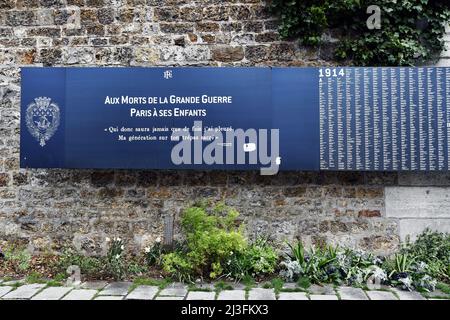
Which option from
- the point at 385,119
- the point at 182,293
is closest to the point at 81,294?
the point at 182,293

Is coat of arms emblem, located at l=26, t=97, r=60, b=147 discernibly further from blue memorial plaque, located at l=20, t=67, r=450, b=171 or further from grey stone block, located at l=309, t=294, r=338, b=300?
grey stone block, located at l=309, t=294, r=338, b=300

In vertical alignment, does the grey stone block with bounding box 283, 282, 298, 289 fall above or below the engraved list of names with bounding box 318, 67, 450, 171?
below

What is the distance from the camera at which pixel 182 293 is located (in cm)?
429

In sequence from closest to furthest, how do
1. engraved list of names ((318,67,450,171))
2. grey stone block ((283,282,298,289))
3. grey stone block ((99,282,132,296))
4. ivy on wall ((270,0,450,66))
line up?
grey stone block ((99,282,132,296)), grey stone block ((283,282,298,289)), engraved list of names ((318,67,450,171)), ivy on wall ((270,0,450,66))

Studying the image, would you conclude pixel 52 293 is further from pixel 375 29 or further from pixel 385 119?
pixel 375 29

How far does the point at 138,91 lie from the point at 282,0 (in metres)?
2.10

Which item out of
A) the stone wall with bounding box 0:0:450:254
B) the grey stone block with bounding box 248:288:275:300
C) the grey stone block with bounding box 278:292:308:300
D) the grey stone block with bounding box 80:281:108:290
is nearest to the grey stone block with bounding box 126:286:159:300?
the grey stone block with bounding box 80:281:108:290

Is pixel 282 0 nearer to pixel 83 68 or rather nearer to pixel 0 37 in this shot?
pixel 83 68

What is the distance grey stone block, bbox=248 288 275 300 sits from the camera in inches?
163

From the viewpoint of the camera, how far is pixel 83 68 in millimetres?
5336

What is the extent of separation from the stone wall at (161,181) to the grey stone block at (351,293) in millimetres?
998

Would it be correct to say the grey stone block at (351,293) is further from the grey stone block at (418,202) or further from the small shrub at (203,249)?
the grey stone block at (418,202)

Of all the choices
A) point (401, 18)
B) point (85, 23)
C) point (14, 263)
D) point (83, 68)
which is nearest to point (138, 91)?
point (83, 68)

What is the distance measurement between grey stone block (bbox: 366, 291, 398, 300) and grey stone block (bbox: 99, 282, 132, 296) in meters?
2.40
